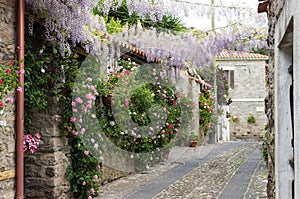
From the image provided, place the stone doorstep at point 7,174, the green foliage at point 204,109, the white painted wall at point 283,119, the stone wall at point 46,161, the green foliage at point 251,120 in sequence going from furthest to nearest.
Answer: the green foliage at point 251,120 < the green foliage at point 204,109 < the stone wall at point 46,161 < the stone doorstep at point 7,174 < the white painted wall at point 283,119

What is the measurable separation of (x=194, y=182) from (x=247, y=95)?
15.3 metres

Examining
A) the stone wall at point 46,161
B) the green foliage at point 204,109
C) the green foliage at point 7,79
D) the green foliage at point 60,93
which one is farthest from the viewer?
the green foliage at point 204,109

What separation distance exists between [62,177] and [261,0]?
2716mm

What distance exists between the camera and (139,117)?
310 inches

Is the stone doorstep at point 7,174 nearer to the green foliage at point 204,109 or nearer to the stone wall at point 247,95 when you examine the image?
the green foliage at point 204,109

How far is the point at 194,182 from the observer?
7.24 meters

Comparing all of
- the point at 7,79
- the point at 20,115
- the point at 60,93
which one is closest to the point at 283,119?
the point at 7,79

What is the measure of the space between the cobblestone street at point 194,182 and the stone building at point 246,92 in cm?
1169

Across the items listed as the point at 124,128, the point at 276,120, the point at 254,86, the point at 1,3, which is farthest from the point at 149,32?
the point at 254,86

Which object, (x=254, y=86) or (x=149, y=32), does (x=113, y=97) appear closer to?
(x=149, y=32)

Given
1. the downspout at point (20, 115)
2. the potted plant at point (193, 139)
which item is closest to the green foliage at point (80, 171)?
the downspout at point (20, 115)

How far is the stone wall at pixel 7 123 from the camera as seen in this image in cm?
404

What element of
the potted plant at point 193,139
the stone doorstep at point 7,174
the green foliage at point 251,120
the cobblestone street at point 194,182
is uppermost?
the green foliage at point 251,120

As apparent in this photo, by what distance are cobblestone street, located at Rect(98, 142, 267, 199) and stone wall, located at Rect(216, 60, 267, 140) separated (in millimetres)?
11694
